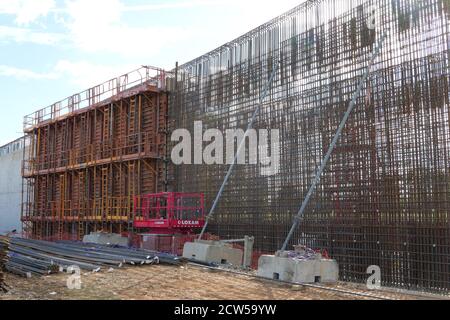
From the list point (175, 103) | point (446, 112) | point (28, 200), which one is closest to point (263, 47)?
point (175, 103)

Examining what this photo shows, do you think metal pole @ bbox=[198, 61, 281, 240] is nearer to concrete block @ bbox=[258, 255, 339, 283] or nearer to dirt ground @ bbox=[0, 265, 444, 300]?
dirt ground @ bbox=[0, 265, 444, 300]

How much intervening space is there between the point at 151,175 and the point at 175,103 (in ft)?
12.0

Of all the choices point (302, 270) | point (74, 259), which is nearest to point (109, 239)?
point (74, 259)

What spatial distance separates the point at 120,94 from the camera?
2550 centimetres

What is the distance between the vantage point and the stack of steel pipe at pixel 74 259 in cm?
1403

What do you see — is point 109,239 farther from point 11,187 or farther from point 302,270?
point 11,187

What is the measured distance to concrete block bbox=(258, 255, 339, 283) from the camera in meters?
11.4

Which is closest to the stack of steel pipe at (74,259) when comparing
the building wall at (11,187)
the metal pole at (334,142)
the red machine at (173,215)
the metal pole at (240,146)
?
the red machine at (173,215)

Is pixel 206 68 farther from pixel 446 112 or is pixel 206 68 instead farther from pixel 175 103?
pixel 446 112

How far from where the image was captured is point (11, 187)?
134 feet

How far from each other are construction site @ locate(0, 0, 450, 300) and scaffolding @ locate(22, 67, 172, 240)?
0.20 metres

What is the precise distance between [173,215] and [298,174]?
6.22 metres

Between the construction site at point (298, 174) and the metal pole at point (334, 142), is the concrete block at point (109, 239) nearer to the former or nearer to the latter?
the construction site at point (298, 174)

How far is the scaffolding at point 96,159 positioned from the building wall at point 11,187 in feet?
11.6
